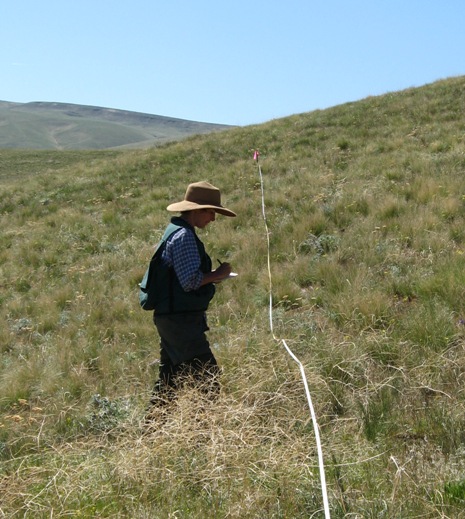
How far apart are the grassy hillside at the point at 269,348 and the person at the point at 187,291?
1.04 feet

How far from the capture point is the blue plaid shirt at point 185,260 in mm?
4109

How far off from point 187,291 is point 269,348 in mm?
1006

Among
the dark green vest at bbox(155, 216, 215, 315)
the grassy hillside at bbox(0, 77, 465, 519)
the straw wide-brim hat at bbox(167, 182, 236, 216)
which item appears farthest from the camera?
the straw wide-brim hat at bbox(167, 182, 236, 216)

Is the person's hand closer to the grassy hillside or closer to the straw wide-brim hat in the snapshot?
the straw wide-brim hat

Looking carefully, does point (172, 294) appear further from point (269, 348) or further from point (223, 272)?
point (269, 348)

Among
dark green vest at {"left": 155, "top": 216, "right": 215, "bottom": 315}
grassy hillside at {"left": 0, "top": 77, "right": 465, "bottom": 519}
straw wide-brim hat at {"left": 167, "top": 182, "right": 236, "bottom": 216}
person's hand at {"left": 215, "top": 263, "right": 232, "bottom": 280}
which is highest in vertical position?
straw wide-brim hat at {"left": 167, "top": 182, "right": 236, "bottom": 216}

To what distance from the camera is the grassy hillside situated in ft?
9.52

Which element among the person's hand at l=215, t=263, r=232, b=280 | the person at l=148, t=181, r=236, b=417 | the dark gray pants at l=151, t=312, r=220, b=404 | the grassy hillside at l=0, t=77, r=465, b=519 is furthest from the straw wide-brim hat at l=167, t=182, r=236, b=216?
the grassy hillside at l=0, t=77, r=465, b=519

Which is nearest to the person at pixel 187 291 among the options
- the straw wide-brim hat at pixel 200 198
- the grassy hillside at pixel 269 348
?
the straw wide-brim hat at pixel 200 198

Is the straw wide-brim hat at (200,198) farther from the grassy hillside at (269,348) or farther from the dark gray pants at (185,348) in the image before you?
the grassy hillside at (269,348)

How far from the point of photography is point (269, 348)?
189 inches

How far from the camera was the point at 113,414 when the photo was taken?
446 centimetres

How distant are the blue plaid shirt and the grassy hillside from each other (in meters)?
0.78

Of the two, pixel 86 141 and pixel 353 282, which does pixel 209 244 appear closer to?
pixel 353 282
